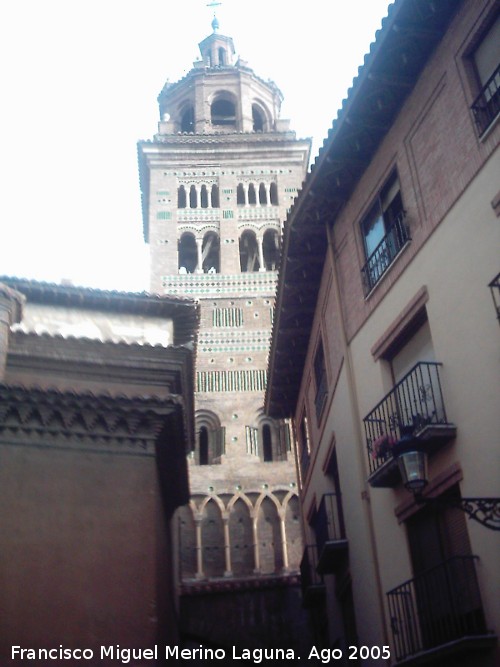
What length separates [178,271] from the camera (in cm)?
3584

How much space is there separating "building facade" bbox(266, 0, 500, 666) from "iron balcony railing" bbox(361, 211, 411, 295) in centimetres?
3

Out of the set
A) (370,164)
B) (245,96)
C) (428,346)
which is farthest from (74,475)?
(245,96)

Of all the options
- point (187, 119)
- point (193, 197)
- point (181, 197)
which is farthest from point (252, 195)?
point (187, 119)

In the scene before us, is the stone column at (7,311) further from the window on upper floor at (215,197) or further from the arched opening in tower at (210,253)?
the window on upper floor at (215,197)

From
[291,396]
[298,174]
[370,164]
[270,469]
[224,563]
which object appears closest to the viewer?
[370,164]

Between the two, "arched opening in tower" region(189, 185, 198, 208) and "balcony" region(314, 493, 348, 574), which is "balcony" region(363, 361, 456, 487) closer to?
"balcony" region(314, 493, 348, 574)

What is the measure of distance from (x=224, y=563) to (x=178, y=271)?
12504 millimetres

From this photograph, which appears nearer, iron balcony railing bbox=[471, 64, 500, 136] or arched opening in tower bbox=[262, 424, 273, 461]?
iron balcony railing bbox=[471, 64, 500, 136]

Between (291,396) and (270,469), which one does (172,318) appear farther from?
(270,469)

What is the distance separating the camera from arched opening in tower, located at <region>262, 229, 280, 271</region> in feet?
123

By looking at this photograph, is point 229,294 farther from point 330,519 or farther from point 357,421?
point 357,421

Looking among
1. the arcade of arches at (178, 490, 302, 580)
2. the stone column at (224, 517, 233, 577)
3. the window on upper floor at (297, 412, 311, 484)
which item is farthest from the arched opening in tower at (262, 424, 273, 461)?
the window on upper floor at (297, 412, 311, 484)

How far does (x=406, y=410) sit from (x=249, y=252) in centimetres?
2845

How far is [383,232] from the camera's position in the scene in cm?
1159
